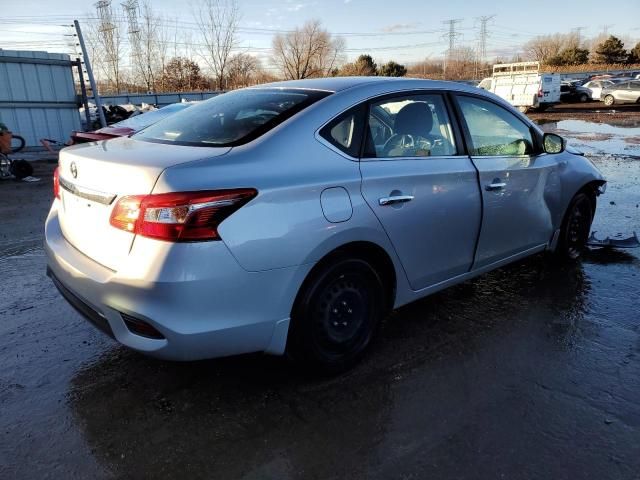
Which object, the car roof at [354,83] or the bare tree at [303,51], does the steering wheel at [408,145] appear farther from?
the bare tree at [303,51]

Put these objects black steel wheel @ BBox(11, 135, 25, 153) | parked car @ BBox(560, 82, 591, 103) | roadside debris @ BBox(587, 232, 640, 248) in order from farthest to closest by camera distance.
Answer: parked car @ BBox(560, 82, 591, 103) → black steel wheel @ BBox(11, 135, 25, 153) → roadside debris @ BBox(587, 232, 640, 248)

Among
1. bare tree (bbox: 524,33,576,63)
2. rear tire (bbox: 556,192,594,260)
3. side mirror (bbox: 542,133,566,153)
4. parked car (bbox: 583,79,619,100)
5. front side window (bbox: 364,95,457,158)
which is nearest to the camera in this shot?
front side window (bbox: 364,95,457,158)

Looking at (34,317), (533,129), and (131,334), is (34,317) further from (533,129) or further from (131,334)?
(533,129)

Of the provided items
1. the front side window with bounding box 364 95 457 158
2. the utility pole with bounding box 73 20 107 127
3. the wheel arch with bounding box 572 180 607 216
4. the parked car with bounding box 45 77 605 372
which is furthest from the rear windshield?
the utility pole with bounding box 73 20 107 127

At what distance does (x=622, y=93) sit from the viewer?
1092 inches

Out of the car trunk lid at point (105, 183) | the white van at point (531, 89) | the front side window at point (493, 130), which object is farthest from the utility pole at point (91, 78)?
the white van at point (531, 89)

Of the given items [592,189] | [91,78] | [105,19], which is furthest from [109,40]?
[592,189]

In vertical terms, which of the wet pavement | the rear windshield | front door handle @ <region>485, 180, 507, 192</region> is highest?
the rear windshield

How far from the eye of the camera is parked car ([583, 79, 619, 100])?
1131 inches

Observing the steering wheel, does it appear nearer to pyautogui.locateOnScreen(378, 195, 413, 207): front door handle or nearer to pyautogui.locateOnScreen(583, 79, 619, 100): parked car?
pyautogui.locateOnScreen(378, 195, 413, 207): front door handle

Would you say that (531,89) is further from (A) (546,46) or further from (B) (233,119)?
(A) (546,46)

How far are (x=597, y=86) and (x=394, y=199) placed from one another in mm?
32033

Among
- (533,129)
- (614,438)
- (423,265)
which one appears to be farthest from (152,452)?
(533,129)

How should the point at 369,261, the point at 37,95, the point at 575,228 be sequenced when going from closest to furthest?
1. the point at 369,261
2. the point at 575,228
3. the point at 37,95
